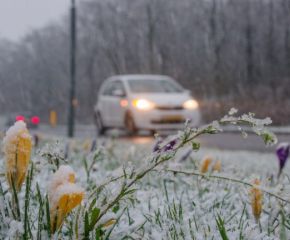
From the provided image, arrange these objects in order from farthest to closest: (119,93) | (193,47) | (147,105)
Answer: (193,47)
(119,93)
(147,105)

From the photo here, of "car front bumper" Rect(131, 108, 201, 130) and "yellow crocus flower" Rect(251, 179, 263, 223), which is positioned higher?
"car front bumper" Rect(131, 108, 201, 130)

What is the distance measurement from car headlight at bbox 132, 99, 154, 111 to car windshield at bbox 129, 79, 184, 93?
71 cm

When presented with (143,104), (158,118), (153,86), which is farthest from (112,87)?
(158,118)

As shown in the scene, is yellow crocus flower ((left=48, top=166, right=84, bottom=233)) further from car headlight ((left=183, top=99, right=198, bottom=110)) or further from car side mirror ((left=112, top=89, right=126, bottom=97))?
car side mirror ((left=112, top=89, right=126, bottom=97))

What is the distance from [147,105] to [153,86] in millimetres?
1215

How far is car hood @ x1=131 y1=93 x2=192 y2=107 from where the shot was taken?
11.0m

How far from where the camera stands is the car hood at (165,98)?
434 inches

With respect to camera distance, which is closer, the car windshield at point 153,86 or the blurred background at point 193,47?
the car windshield at point 153,86

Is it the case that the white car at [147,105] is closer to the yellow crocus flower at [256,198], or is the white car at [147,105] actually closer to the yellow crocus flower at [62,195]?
the yellow crocus flower at [256,198]

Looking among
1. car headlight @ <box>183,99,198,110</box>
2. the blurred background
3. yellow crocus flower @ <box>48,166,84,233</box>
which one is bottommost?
yellow crocus flower @ <box>48,166,84,233</box>

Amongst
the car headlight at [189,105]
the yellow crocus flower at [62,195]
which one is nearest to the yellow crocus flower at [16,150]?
the yellow crocus flower at [62,195]

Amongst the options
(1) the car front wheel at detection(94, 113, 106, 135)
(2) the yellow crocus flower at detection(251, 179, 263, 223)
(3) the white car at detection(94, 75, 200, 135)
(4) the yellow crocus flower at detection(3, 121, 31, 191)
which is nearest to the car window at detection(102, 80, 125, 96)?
(3) the white car at detection(94, 75, 200, 135)

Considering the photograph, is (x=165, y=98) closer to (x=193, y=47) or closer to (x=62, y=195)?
(x=62, y=195)

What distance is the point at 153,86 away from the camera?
39.7ft
